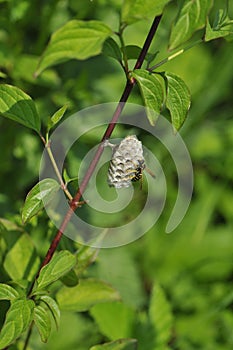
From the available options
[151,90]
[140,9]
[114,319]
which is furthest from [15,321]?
[114,319]

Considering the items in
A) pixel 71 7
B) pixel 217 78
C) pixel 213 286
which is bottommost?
pixel 213 286

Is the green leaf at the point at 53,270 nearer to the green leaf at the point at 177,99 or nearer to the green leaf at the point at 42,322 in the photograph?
the green leaf at the point at 42,322

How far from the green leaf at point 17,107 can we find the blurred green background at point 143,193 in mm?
327

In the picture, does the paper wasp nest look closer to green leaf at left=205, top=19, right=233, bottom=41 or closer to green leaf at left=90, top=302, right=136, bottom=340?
green leaf at left=205, top=19, right=233, bottom=41

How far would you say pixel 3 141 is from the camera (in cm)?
210

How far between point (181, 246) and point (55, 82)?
2.98 ft

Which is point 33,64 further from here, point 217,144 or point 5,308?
point 217,144

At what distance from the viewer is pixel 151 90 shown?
1.13 metres

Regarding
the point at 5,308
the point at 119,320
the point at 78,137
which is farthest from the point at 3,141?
the point at 5,308

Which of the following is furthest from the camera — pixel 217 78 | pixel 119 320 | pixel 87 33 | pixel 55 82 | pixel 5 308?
pixel 217 78

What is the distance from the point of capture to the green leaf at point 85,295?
1.46 meters

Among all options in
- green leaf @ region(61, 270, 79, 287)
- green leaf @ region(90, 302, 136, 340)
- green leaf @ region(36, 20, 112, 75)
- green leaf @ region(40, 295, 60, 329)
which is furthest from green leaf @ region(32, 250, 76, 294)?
green leaf @ region(90, 302, 136, 340)

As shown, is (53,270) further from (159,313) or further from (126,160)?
(159,313)

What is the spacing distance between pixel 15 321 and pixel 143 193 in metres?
1.56
